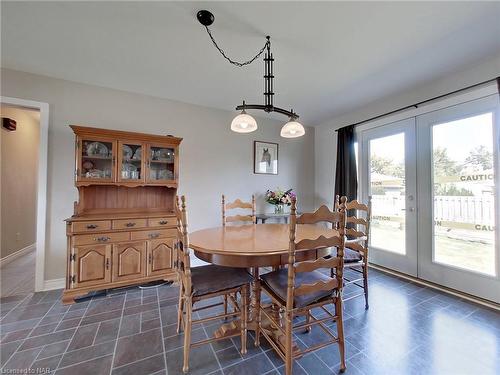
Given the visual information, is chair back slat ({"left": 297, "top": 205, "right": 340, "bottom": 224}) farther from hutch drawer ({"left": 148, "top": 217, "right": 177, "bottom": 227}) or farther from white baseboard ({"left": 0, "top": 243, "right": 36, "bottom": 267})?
white baseboard ({"left": 0, "top": 243, "right": 36, "bottom": 267})

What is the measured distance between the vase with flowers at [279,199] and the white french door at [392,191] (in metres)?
1.21

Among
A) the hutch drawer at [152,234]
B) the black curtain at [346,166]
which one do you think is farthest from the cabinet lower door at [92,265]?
the black curtain at [346,166]

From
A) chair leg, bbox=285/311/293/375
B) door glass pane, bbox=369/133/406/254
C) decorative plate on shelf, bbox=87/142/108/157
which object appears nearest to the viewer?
chair leg, bbox=285/311/293/375

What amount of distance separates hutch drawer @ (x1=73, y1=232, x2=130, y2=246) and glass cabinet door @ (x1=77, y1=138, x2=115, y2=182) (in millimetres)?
639

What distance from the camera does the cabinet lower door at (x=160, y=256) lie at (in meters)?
2.56

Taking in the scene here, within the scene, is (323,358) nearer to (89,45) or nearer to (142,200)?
(142,200)

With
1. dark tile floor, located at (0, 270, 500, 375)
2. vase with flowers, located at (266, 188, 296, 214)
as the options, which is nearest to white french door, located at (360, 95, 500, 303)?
dark tile floor, located at (0, 270, 500, 375)

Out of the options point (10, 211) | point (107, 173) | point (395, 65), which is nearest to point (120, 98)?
point (107, 173)

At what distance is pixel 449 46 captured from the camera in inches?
78.3

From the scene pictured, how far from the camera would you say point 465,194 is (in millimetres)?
2406

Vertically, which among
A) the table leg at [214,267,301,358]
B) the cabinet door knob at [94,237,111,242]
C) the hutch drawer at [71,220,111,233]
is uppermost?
the hutch drawer at [71,220,111,233]

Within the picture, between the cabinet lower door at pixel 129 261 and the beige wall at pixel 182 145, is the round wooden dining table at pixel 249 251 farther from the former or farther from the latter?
the beige wall at pixel 182 145

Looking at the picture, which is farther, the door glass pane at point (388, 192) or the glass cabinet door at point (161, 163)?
the door glass pane at point (388, 192)

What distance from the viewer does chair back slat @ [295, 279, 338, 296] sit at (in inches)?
52.1
